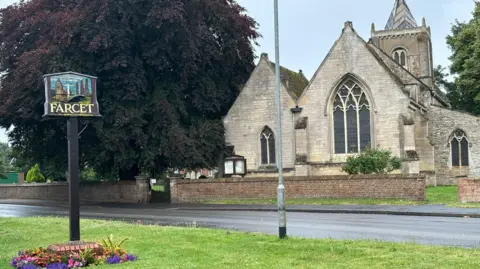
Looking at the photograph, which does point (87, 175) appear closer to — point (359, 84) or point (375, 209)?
point (359, 84)

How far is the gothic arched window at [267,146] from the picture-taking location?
39.5m

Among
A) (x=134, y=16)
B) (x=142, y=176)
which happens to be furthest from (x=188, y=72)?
(x=142, y=176)

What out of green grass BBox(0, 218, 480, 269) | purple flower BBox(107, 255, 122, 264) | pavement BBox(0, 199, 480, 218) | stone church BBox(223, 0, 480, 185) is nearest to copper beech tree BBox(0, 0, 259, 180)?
stone church BBox(223, 0, 480, 185)

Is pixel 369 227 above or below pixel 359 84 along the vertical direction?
below

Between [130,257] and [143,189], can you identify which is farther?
[143,189]

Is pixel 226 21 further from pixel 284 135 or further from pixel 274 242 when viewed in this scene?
pixel 274 242

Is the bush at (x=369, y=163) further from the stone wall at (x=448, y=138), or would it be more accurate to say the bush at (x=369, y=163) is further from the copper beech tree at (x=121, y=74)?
the copper beech tree at (x=121, y=74)

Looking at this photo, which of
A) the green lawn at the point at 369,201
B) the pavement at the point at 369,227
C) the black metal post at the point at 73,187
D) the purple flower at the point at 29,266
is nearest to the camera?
the purple flower at the point at 29,266

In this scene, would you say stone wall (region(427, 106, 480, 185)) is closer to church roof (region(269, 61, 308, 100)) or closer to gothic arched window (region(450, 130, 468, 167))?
gothic arched window (region(450, 130, 468, 167))

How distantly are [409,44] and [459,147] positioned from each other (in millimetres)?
25661

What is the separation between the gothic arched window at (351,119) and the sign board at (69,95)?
88.4ft

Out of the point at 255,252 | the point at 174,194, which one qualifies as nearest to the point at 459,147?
the point at 174,194

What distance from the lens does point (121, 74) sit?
109ft

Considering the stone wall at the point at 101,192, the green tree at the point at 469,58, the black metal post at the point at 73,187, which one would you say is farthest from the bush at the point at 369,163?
the black metal post at the point at 73,187
